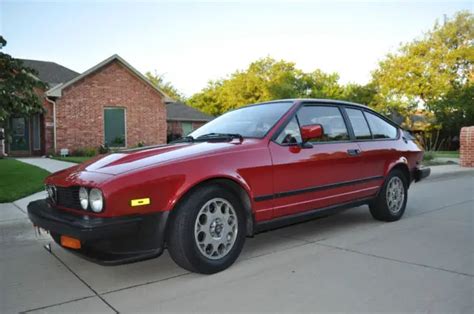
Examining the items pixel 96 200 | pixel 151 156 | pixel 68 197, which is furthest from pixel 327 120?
pixel 68 197

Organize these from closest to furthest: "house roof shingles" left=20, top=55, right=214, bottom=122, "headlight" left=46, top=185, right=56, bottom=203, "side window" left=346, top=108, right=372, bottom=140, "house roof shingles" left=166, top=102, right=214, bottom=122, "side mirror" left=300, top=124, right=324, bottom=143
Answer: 1. "headlight" left=46, top=185, right=56, bottom=203
2. "side mirror" left=300, top=124, right=324, bottom=143
3. "side window" left=346, top=108, right=372, bottom=140
4. "house roof shingles" left=20, top=55, right=214, bottom=122
5. "house roof shingles" left=166, top=102, right=214, bottom=122

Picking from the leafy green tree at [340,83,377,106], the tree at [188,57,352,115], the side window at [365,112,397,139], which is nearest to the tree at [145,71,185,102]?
the tree at [188,57,352,115]

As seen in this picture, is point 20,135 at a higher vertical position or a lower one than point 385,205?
higher

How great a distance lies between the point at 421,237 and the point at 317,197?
1.44 m

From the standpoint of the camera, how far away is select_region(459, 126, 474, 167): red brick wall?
48.2 feet

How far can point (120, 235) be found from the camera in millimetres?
3172

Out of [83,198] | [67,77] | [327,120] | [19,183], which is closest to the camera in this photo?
[83,198]

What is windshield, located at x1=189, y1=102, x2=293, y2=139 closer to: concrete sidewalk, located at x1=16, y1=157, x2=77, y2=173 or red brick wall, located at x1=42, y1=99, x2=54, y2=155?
concrete sidewalk, located at x1=16, y1=157, x2=77, y2=173

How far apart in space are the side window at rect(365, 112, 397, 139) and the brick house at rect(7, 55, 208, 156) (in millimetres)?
15719

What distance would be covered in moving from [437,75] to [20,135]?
94.2 feet

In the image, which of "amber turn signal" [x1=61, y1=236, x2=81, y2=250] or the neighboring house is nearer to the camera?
"amber turn signal" [x1=61, y1=236, x2=81, y2=250]

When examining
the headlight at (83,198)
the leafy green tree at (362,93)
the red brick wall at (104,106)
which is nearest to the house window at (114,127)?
the red brick wall at (104,106)

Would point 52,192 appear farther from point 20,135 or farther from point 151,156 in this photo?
point 20,135

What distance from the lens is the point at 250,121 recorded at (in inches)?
184
